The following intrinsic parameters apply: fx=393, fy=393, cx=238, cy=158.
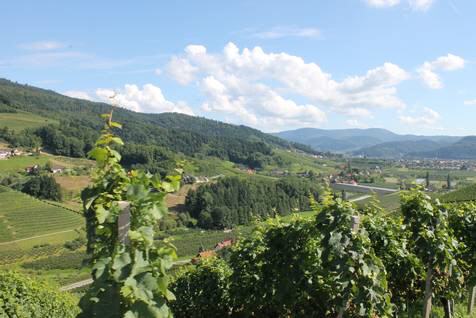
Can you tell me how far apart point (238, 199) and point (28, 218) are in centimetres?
Answer: 5521

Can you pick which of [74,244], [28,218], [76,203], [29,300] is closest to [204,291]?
[29,300]

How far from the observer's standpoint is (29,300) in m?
8.98

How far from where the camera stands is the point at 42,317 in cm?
923

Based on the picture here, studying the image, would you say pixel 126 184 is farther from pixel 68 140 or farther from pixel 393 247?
pixel 68 140

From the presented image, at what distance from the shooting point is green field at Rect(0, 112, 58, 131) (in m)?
140

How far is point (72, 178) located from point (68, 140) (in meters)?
31.7

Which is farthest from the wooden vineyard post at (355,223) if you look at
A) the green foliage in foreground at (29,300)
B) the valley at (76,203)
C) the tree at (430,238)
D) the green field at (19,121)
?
the green field at (19,121)

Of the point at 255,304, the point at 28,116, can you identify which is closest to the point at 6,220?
the point at 255,304

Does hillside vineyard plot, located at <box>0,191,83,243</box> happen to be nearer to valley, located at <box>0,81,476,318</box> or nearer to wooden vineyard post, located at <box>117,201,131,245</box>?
valley, located at <box>0,81,476,318</box>

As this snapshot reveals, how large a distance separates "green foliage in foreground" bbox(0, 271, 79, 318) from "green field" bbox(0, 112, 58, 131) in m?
146

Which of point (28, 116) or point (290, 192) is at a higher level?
point (28, 116)

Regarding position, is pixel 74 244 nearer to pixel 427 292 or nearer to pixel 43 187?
pixel 43 187

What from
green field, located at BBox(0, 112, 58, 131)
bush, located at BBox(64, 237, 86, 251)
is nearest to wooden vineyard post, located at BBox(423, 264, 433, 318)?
bush, located at BBox(64, 237, 86, 251)

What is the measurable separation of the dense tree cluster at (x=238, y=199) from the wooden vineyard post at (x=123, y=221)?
98.9m
